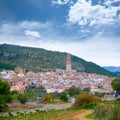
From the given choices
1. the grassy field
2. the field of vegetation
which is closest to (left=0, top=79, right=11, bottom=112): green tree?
the field of vegetation

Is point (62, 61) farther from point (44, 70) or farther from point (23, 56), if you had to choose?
point (23, 56)

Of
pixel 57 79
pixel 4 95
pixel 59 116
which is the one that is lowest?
pixel 59 116

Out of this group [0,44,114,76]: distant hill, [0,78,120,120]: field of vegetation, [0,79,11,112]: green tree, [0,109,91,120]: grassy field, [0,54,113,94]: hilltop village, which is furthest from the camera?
[0,44,114,76]: distant hill

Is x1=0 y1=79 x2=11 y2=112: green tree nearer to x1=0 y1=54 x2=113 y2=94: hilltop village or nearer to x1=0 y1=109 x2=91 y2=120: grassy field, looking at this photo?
x1=0 y1=109 x2=91 y2=120: grassy field

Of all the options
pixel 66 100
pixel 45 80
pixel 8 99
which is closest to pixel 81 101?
pixel 8 99

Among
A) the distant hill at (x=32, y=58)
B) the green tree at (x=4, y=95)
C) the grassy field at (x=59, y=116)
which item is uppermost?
the distant hill at (x=32, y=58)

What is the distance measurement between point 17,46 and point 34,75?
142ft

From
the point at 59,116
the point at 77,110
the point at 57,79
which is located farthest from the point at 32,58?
the point at 59,116

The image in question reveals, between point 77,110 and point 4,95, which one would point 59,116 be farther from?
point 4,95

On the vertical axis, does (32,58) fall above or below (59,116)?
above

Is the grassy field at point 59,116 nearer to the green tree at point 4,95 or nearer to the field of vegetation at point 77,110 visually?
the field of vegetation at point 77,110

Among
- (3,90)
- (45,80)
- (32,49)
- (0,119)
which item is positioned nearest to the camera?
(0,119)

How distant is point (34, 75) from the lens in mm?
153500

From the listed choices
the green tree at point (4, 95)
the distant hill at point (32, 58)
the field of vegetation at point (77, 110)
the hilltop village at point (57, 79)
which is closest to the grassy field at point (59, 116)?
the field of vegetation at point (77, 110)
